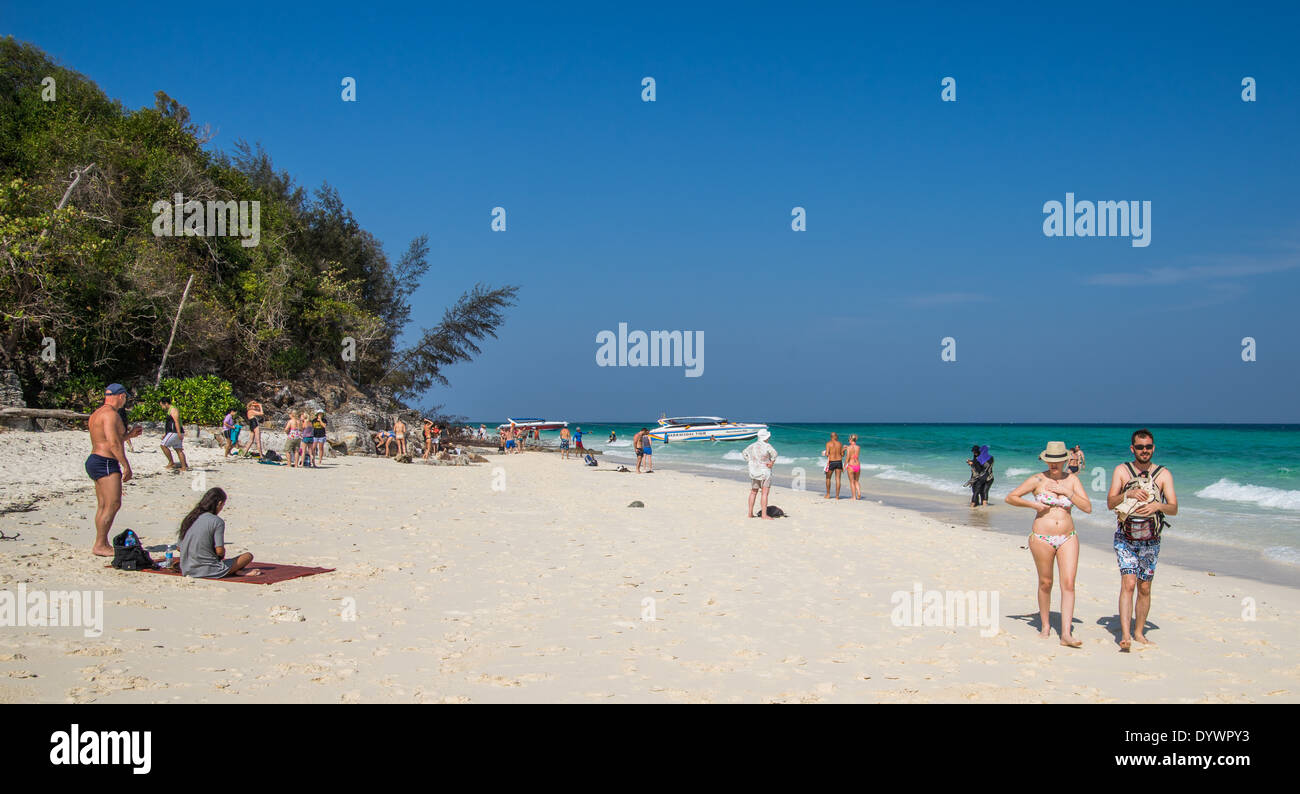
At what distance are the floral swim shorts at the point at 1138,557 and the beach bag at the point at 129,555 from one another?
8890 mm

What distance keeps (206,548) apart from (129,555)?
69cm

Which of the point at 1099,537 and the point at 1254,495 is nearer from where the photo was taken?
the point at 1099,537

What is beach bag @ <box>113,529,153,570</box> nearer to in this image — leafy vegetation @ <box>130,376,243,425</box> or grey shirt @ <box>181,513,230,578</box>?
grey shirt @ <box>181,513,230,578</box>

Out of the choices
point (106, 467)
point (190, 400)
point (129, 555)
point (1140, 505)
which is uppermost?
point (190, 400)

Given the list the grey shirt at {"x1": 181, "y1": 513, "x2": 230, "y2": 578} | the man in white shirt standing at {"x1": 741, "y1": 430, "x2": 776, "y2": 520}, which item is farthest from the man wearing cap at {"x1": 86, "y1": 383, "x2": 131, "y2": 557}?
the man in white shirt standing at {"x1": 741, "y1": 430, "x2": 776, "y2": 520}

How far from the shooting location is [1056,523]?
6195 millimetres

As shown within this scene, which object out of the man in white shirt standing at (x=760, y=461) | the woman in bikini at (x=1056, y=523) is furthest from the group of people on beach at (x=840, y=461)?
the woman in bikini at (x=1056, y=523)

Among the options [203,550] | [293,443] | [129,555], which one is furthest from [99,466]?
[293,443]

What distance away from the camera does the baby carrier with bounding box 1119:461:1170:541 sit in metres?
5.89

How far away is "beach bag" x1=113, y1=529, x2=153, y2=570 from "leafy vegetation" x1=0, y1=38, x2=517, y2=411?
14.1m

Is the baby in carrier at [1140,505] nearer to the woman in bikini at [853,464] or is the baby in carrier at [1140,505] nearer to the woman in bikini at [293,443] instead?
the woman in bikini at [853,464]

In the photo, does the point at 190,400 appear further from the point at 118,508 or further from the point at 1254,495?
the point at 1254,495

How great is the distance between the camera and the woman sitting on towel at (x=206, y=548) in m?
7.22
